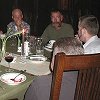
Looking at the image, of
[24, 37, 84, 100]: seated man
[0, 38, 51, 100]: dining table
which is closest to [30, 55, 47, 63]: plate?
[0, 38, 51, 100]: dining table

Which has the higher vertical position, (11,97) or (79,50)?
(79,50)

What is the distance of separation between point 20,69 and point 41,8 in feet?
9.54

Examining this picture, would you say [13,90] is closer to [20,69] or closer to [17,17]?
[20,69]

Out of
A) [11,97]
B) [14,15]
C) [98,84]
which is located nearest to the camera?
[98,84]

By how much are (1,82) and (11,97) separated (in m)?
0.17

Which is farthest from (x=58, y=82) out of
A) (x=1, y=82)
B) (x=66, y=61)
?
(x=1, y=82)

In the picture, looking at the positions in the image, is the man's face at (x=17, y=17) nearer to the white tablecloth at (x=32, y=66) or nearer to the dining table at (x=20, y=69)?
the dining table at (x=20, y=69)

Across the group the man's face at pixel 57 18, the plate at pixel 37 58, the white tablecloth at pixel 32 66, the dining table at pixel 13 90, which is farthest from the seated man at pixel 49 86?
the man's face at pixel 57 18

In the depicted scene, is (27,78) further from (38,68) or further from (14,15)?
(14,15)

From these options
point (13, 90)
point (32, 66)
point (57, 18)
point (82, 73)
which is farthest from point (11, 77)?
point (57, 18)

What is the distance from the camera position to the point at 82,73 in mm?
1388

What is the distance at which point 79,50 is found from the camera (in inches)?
65.4

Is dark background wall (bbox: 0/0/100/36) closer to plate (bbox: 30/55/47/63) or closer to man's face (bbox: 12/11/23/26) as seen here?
man's face (bbox: 12/11/23/26)

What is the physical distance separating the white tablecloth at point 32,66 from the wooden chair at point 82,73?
2.53ft
